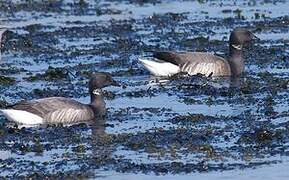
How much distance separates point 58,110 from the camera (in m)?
19.0

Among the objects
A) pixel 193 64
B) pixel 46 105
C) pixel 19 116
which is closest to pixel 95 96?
pixel 46 105

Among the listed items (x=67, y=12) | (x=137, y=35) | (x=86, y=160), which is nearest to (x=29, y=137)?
(x=86, y=160)

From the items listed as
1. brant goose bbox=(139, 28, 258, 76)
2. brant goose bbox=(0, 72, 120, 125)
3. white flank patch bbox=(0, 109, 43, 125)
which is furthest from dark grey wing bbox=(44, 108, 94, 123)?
brant goose bbox=(139, 28, 258, 76)

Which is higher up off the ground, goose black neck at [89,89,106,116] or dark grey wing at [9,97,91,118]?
dark grey wing at [9,97,91,118]

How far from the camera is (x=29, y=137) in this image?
1775 centimetres

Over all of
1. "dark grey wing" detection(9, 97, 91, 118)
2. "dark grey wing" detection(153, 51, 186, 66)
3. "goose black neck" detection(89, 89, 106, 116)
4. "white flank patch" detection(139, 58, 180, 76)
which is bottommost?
"white flank patch" detection(139, 58, 180, 76)

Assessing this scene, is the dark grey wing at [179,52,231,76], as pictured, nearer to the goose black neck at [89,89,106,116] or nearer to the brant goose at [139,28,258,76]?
the brant goose at [139,28,258,76]

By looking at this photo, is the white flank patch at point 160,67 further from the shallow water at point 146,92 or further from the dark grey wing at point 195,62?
the shallow water at point 146,92

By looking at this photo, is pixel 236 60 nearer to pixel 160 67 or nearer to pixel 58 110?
pixel 160 67

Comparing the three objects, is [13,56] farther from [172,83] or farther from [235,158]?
[235,158]

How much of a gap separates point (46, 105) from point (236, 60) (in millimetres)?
5847

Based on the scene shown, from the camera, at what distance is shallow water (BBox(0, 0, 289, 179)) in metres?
15.9

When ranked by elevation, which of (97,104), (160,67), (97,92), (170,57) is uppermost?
(97,92)

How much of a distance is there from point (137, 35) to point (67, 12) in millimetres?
4512
